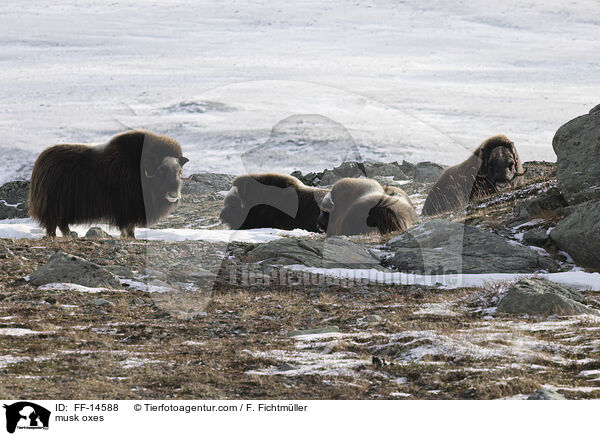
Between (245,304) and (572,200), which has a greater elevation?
(572,200)

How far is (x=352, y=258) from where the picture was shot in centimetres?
1498

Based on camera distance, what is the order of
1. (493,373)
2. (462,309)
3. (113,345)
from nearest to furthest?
(493,373) < (113,345) < (462,309)

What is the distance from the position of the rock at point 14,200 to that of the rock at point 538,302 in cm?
3309

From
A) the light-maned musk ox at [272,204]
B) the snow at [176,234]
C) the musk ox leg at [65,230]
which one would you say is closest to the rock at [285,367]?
the snow at [176,234]

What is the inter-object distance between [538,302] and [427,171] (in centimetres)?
3863

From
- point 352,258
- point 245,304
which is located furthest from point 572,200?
point 245,304

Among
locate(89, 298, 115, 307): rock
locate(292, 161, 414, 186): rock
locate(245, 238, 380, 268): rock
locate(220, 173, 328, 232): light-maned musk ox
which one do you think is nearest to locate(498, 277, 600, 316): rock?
locate(245, 238, 380, 268): rock

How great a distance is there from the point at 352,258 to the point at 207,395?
8.69 meters

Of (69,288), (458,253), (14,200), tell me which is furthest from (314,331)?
(14,200)

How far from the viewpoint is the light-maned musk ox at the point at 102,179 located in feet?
56.9

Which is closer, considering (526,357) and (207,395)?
(207,395)

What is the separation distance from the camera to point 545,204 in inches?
667

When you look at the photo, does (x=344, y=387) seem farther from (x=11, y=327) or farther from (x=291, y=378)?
(x=11, y=327)

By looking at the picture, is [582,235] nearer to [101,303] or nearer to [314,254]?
[314,254]
